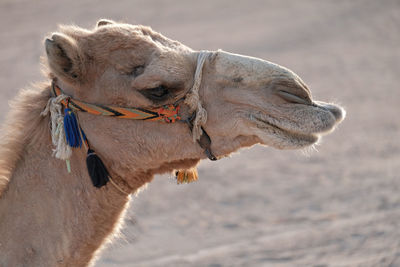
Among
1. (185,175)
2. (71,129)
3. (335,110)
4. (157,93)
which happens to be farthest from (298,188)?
(71,129)

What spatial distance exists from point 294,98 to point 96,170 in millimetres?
1241

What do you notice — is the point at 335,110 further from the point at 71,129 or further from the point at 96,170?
the point at 71,129

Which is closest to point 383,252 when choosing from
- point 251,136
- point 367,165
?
point 367,165

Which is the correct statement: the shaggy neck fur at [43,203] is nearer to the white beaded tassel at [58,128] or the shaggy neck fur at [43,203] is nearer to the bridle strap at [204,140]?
the white beaded tassel at [58,128]

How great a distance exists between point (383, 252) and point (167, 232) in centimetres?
276

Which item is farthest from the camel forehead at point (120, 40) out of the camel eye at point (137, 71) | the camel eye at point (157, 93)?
the camel eye at point (157, 93)

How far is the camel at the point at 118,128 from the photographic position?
3199mm

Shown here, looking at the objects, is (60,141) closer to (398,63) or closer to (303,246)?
(303,246)

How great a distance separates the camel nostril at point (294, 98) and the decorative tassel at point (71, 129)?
1224 mm

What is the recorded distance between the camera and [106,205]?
3.43 meters

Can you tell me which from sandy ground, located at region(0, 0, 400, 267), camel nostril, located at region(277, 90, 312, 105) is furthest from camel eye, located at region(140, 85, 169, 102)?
sandy ground, located at region(0, 0, 400, 267)

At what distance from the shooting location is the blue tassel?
10.7 ft

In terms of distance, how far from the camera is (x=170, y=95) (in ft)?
10.8

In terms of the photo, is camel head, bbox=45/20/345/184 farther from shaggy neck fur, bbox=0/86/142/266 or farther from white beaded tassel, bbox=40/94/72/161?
shaggy neck fur, bbox=0/86/142/266
